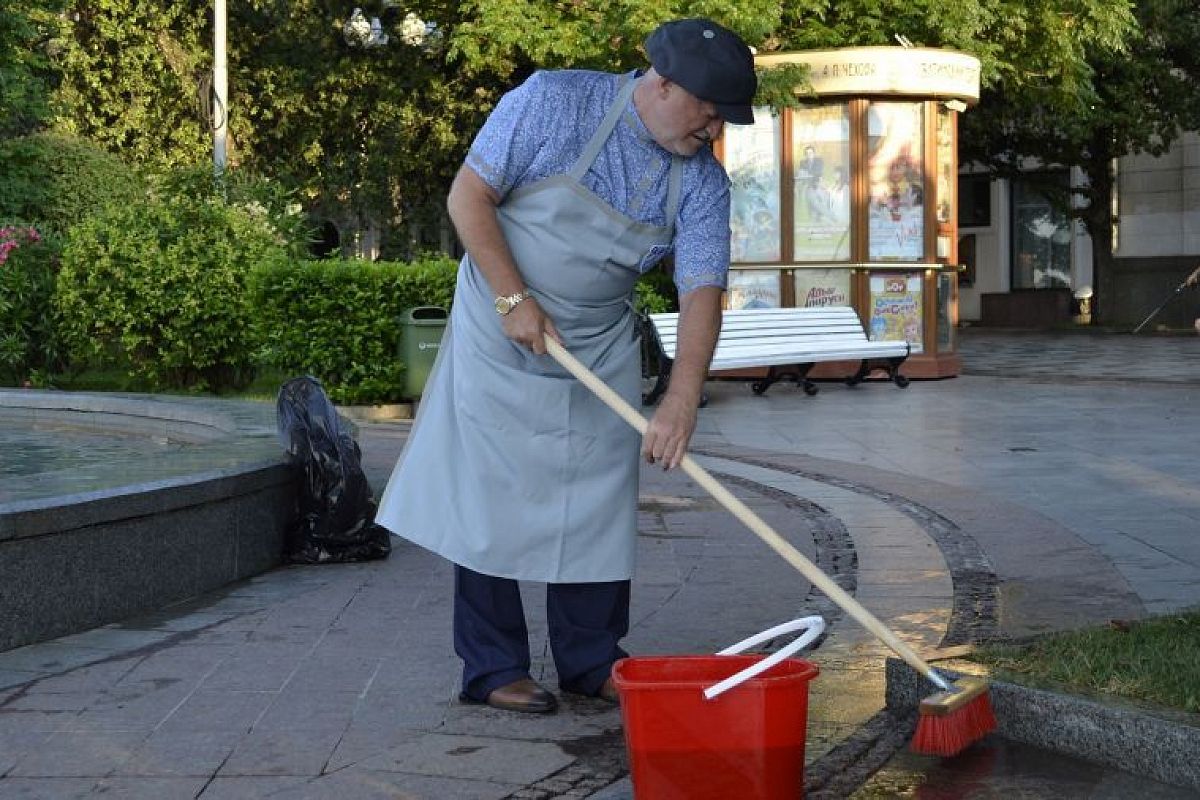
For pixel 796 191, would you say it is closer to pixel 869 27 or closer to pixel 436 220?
pixel 869 27

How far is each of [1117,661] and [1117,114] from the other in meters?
26.7

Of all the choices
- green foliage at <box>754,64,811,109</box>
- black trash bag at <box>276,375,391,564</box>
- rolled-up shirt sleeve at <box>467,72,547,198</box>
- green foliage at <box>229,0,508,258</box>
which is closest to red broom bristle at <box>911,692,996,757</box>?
rolled-up shirt sleeve at <box>467,72,547,198</box>

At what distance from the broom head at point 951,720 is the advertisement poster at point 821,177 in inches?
560

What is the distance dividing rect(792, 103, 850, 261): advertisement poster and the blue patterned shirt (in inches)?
544

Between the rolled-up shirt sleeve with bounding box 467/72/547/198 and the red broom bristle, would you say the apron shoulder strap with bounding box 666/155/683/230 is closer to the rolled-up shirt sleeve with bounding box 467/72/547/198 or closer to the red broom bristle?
the rolled-up shirt sleeve with bounding box 467/72/547/198

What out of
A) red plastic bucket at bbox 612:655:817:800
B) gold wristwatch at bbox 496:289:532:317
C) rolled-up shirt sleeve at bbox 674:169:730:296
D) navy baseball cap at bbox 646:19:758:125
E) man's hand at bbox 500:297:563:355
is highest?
navy baseball cap at bbox 646:19:758:125

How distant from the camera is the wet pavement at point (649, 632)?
13.6ft

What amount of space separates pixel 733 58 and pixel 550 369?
2.98ft

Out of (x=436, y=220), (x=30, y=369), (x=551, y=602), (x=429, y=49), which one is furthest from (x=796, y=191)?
(x=436, y=220)

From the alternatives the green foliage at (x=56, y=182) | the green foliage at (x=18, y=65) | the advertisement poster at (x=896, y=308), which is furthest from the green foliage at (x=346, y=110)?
the advertisement poster at (x=896, y=308)

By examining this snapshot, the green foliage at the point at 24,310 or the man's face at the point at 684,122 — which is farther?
the green foliage at the point at 24,310

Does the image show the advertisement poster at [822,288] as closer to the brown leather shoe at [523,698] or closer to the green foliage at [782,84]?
the green foliage at [782,84]

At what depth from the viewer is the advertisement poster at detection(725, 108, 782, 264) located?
59.8ft

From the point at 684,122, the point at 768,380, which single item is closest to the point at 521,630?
the point at 684,122
